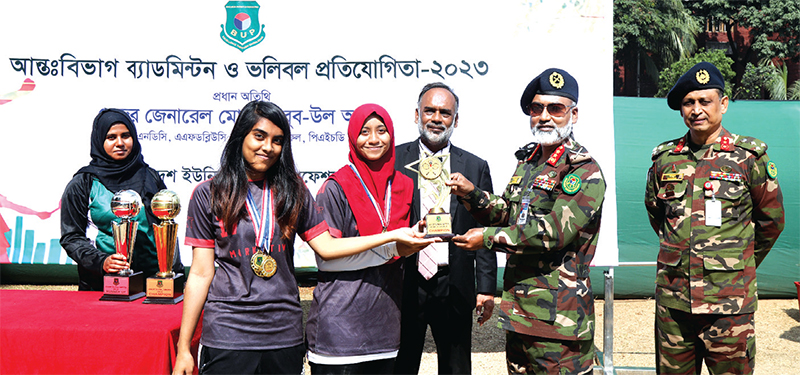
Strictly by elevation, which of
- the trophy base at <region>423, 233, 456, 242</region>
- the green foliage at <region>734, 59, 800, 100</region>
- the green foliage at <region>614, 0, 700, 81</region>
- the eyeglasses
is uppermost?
the green foliage at <region>614, 0, 700, 81</region>

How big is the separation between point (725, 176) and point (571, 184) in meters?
1.03

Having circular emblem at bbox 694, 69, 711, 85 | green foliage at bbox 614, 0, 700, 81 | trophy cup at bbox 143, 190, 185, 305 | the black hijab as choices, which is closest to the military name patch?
circular emblem at bbox 694, 69, 711, 85

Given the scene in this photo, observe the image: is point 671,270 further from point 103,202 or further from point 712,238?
point 103,202

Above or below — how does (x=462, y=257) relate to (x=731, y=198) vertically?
below

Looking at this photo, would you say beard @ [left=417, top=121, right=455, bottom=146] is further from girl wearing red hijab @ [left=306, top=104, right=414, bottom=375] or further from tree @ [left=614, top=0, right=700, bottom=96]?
tree @ [left=614, top=0, right=700, bottom=96]

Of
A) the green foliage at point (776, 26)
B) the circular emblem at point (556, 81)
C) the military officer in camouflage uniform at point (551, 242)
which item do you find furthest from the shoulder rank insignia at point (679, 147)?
the green foliage at point (776, 26)

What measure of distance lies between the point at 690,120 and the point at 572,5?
193 cm

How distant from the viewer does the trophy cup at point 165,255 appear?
116 inches

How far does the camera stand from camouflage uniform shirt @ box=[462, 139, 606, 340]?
269cm

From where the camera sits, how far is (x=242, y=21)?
492 cm

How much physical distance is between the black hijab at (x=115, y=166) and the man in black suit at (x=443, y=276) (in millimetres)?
1565

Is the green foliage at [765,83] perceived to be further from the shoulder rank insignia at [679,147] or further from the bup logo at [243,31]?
the bup logo at [243,31]

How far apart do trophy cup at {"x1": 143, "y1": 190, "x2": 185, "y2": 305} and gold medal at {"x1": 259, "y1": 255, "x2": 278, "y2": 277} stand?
927mm

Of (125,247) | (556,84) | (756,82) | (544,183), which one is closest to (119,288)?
→ (125,247)
